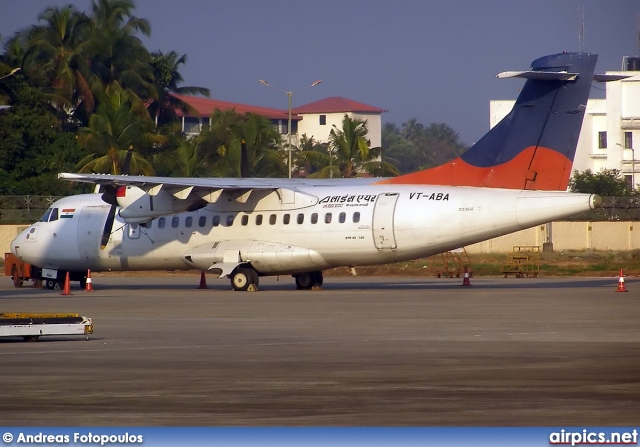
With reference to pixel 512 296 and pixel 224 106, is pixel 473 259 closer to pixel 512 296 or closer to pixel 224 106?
pixel 512 296

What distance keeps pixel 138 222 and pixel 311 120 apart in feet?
371

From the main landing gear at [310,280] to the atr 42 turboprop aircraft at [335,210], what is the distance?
0.04 m

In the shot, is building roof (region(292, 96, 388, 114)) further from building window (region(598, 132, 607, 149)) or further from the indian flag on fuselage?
the indian flag on fuselage

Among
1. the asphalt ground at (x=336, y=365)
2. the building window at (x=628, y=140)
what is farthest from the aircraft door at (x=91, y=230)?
the building window at (x=628, y=140)

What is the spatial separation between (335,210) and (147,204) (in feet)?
18.6

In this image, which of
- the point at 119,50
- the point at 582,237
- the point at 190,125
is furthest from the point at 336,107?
the point at 582,237

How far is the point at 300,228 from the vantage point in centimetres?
2948

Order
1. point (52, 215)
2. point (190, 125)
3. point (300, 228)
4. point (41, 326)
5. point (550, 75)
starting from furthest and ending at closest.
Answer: point (190, 125) < point (52, 215) < point (300, 228) < point (550, 75) < point (41, 326)

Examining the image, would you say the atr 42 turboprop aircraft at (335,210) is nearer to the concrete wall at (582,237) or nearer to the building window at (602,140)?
the concrete wall at (582,237)

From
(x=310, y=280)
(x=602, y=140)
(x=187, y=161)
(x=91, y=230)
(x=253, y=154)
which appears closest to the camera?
(x=310, y=280)

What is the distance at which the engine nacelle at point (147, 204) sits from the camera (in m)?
30.3

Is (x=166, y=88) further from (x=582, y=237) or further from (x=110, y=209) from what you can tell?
(x=110, y=209)

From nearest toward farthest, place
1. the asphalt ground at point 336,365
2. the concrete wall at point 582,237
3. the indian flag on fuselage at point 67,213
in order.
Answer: the asphalt ground at point 336,365 < the indian flag on fuselage at point 67,213 < the concrete wall at point 582,237

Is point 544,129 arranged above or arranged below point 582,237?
above
